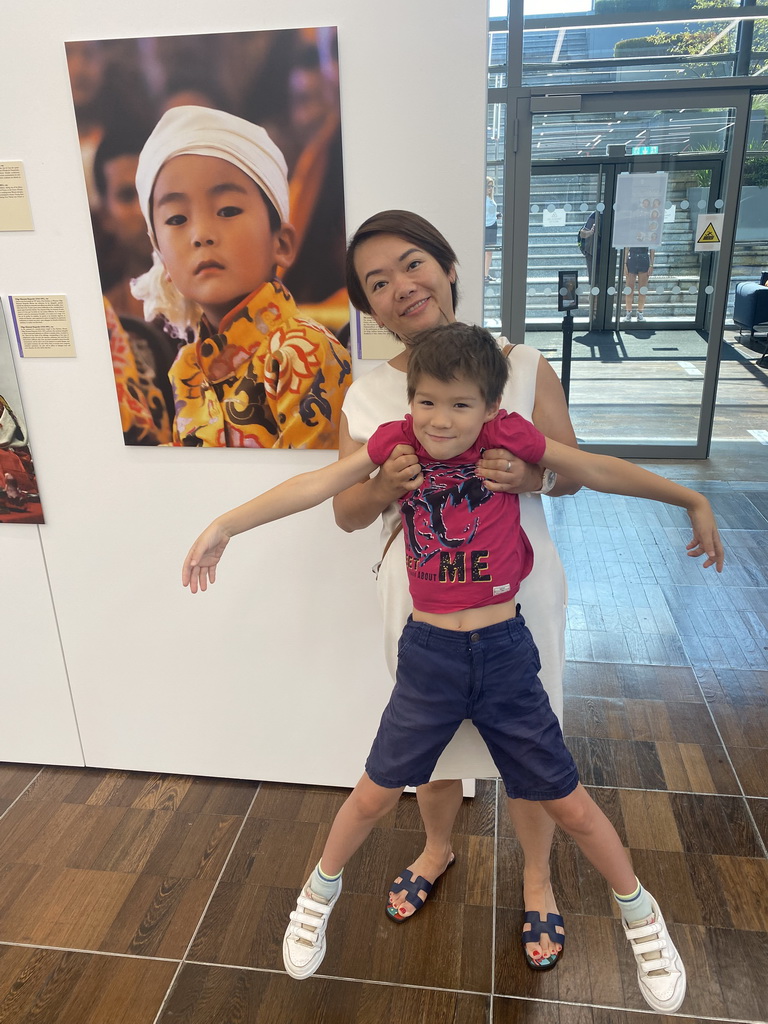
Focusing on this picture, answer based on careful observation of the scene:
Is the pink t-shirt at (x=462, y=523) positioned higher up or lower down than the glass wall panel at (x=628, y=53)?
lower down

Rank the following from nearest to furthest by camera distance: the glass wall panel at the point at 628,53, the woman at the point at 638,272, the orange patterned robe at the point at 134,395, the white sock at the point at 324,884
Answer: the white sock at the point at 324,884
the orange patterned robe at the point at 134,395
the glass wall panel at the point at 628,53
the woman at the point at 638,272

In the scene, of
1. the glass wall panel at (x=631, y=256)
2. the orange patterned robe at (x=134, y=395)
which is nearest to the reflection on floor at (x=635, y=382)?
the glass wall panel at (x=631, y=256)

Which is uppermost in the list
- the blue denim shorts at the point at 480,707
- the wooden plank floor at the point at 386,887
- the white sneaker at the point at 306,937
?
the blue denim shorts at the point at 480,707

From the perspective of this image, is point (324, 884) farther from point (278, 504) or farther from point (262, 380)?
point (262, 380)

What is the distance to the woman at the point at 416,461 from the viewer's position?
145 cm

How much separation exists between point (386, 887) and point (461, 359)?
142 centimetres

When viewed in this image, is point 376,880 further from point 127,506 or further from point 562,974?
point 127,506

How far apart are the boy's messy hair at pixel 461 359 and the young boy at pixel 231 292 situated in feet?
2.12

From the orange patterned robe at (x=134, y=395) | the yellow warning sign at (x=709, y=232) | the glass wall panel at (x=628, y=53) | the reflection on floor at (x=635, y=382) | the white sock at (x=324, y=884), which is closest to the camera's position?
the white sock at (x=324, y=884)

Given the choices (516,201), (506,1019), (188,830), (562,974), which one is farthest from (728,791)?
(516,201)

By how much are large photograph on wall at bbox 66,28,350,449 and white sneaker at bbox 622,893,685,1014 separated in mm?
1312

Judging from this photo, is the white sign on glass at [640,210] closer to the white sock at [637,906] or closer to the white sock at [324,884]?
the white sock at [637,906]

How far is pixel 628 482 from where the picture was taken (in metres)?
1.42

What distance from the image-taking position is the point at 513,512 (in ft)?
4.73
